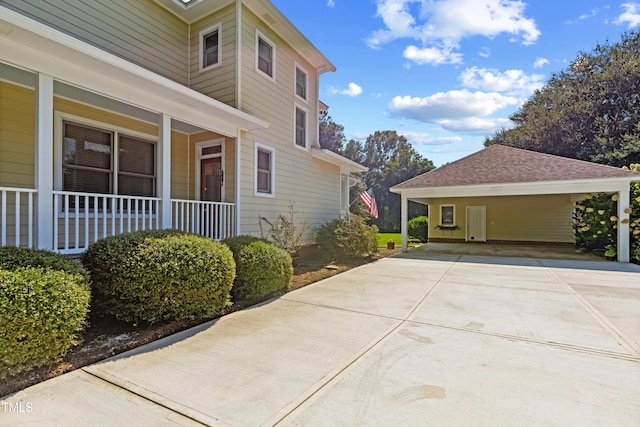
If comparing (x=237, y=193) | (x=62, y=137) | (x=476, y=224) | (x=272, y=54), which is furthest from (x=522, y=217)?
(x=62, y=137)

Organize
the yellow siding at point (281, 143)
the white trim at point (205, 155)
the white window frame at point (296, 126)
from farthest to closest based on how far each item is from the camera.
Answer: the white window frame at point (296, 126) → the yellow siding at point (281, 143) → the white trim at point (205, 155)

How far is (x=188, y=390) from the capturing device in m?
2.58

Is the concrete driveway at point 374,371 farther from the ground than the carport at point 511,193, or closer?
closer

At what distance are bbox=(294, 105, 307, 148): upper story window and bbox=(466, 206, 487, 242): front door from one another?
11.2 meters

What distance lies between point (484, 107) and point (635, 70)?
854cm

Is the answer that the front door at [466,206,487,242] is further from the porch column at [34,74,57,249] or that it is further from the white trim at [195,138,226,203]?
the porch column at [34,74,57,249]

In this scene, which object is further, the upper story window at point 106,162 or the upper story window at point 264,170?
the upper story window at point 264,170

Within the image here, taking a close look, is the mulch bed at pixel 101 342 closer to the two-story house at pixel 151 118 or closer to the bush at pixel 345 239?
the two-story house at pixel 151 118

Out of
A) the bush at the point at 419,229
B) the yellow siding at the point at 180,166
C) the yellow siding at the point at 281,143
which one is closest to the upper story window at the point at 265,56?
the yellow siding at the point at 281,143

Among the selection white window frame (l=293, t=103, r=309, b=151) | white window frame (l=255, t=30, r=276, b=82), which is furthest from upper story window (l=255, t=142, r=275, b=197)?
white window frame (l=255, t=30, r=276, b=82)

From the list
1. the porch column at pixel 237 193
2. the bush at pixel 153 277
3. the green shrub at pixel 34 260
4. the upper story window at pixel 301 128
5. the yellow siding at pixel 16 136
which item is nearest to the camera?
the green shrub at pixel 34 260

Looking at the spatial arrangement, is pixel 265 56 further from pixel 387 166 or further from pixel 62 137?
pixel 387 166

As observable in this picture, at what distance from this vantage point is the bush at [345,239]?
31.5ft

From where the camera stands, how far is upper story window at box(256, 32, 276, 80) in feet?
28.8
